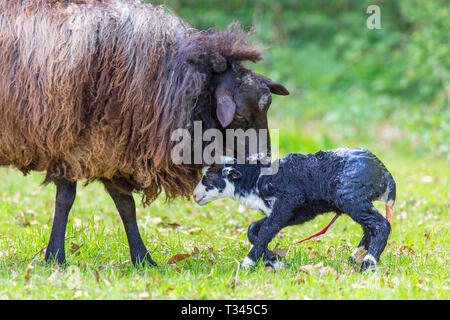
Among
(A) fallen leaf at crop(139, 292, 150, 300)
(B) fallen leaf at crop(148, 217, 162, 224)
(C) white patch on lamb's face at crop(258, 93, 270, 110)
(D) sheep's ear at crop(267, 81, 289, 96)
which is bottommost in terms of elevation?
(A) fallen leaf at crop(139, 292, 150, 300)

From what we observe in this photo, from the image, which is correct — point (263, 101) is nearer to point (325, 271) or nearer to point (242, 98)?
point (242, 98)

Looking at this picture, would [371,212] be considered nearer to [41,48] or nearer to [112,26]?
[112,26]

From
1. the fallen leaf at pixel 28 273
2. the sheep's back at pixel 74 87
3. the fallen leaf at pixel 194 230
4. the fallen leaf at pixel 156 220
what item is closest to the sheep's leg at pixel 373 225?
the sheep's back at pixel 74 87

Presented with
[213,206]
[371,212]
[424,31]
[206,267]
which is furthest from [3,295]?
[424,31]

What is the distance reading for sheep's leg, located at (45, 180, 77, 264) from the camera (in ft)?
14.4

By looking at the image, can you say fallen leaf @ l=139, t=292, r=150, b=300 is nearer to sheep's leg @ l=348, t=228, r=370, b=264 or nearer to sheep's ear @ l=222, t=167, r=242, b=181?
Answer: sheep's ear @ l=222, t=167, r=242, b=181

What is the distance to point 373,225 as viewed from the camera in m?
4.18

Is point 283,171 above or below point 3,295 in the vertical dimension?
above

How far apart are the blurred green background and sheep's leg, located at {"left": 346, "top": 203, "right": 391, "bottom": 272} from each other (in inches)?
186

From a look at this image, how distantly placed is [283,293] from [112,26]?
202cm

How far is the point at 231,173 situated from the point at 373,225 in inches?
39.8

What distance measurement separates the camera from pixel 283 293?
144 inches

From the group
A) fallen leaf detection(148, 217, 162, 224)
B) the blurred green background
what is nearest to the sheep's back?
fallen leaf detection(148, 217, 162, 224)

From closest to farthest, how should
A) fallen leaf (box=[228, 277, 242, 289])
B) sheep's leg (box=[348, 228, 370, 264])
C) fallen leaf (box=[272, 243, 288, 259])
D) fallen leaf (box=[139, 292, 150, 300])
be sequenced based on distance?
fallen leaf (box=[139, 292, 150, 300])
fallen leaf (box=[228, 277, 242, 289])
sheep's leg (box=[348, 228, 370, 264])
fallen leaf (box=[272, 243, 288, 259])
